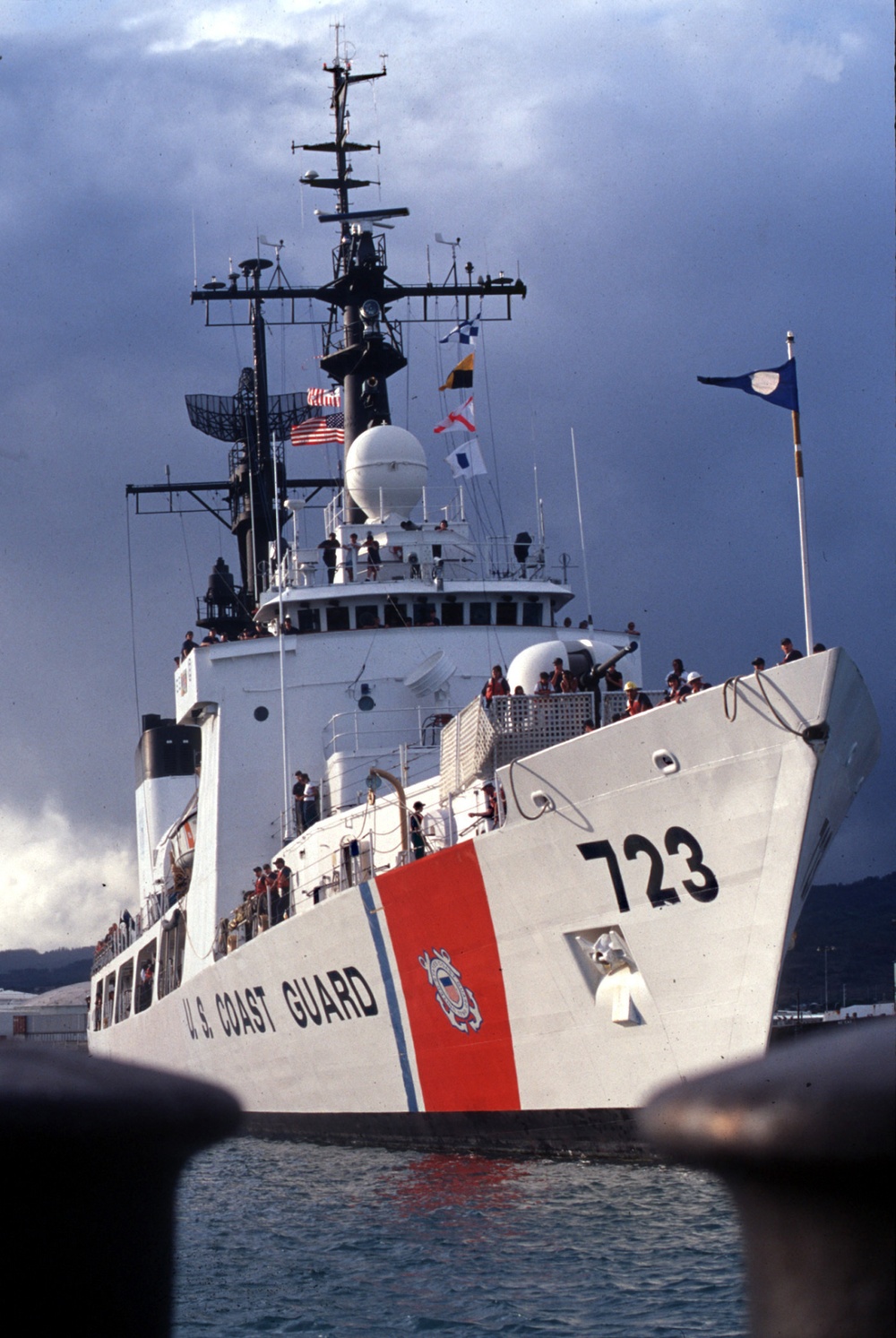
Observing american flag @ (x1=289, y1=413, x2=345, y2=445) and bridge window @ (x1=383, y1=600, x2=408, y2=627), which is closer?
bridge window @ (x1=383, y1=600, x2=408, y2=627)

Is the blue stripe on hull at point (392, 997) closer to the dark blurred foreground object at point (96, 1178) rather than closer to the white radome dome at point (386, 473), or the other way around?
the white radome dome at point (386, 473)

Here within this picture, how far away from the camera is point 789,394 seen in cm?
1163

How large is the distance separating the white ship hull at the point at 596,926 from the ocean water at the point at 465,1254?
81cm

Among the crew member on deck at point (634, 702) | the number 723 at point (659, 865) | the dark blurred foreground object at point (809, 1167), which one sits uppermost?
the crew member on deck at point (634, 702)

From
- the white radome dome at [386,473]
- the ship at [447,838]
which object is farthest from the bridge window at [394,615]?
the white radome dome at [386,473]

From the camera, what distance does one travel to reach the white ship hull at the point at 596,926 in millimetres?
11523

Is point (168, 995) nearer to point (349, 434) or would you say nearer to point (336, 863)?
point (336, 863)

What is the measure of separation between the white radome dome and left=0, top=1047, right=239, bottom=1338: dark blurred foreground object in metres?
21.0

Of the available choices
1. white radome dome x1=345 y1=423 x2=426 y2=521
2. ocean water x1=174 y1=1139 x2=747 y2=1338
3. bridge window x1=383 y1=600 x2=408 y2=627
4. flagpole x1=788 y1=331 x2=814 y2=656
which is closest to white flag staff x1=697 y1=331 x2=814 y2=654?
flagpole x1=788 y1=331 x2=814 y2=656

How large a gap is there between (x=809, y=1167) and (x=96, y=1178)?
3.10 feet

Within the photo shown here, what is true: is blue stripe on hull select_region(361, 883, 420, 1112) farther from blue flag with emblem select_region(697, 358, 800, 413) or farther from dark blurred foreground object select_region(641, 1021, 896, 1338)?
dark blurred foreground object select_region(641, 1021, 896, 1338)

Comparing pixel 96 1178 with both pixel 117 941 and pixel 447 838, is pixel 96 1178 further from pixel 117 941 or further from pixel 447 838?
pixel 117 941

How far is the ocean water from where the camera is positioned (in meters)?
8.31

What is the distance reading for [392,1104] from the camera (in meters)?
14.9
